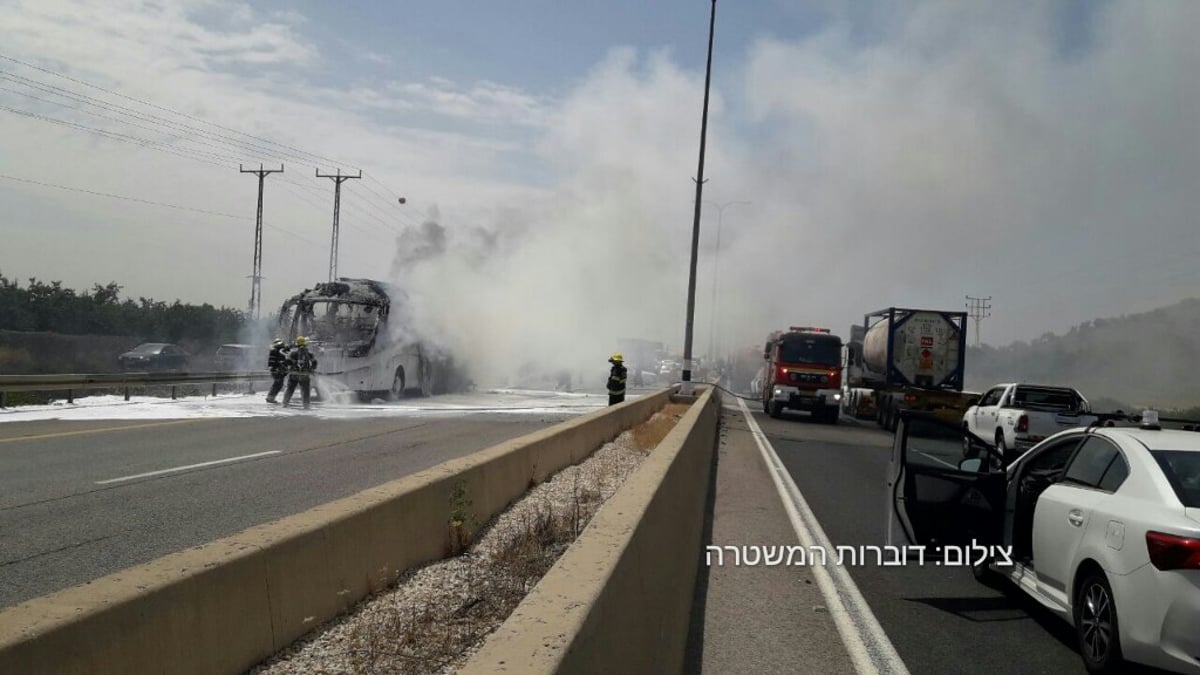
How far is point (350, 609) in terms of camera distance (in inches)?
205

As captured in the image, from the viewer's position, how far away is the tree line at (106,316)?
136 feet

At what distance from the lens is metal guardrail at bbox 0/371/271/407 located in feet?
68.2

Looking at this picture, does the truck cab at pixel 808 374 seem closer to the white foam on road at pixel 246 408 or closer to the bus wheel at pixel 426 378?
the white foam on road at pixel 246 408

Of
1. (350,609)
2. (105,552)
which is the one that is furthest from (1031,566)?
(105,552)

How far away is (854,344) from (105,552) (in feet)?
107

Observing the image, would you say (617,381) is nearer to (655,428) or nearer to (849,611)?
(655,428)

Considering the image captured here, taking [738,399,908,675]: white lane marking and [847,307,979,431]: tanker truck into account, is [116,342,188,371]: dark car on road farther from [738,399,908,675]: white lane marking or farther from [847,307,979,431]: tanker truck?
[738,399,908,675]: white lane marking

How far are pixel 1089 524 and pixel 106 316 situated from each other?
4764 centimetres

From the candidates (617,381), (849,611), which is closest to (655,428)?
(617,381)

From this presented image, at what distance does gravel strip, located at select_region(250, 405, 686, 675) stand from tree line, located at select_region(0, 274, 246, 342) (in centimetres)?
3899

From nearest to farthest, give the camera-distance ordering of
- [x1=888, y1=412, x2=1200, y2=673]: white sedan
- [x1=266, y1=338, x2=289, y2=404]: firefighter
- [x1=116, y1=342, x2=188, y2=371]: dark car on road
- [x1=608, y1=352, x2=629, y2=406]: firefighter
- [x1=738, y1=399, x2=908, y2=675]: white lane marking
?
[x1=888, y1=412, x2=1200, y2=673]: white sedan
[x1=738, y1=399, x2=908, y2=675]: white lane marking
[x1=608, y1=352, x2=629, y2=406]: firefighter
[x1=266, y1=338, x2=289, y2=404]: firefighter
[x1=116, y1=342, x2=188, y2=371]: dark car on road

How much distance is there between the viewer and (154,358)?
37.0 m

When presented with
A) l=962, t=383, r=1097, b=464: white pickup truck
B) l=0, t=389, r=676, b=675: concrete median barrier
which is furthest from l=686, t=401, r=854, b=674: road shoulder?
l=962, t=383, r=1097, b=464: white pickup truck

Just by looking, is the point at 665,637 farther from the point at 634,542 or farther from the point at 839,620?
the point at 839,620
